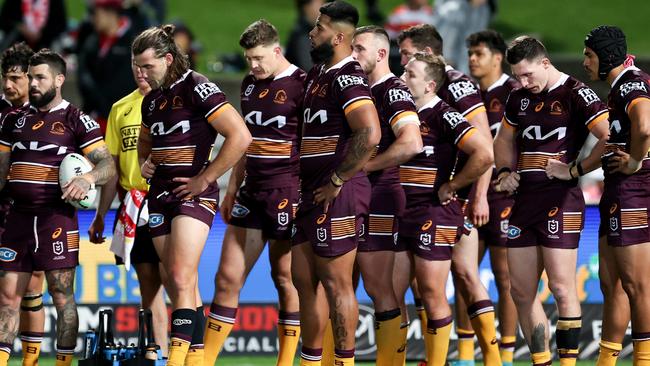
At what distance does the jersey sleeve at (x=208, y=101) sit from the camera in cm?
912

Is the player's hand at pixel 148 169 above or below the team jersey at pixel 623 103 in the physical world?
below

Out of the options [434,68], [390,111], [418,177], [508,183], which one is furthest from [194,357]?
[434,68]

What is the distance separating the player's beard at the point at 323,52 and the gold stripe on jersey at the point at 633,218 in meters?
2.40

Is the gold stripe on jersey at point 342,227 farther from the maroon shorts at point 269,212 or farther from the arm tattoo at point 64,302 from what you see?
the arm tattoo at point 64,302

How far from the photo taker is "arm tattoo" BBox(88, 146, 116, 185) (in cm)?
972

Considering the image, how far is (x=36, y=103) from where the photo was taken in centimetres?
988

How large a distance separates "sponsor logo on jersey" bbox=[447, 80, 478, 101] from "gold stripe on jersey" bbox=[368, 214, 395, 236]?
1.40 meters

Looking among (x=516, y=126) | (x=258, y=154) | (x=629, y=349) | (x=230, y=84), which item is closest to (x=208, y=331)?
(x=258, y=154)

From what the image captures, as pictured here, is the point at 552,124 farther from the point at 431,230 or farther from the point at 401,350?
the point at 401,350

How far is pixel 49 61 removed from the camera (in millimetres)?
9914

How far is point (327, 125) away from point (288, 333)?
1.91 m

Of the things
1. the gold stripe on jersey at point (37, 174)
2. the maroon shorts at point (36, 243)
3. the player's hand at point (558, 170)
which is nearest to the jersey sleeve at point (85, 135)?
the gold stripe on jersey at point (37, 174)

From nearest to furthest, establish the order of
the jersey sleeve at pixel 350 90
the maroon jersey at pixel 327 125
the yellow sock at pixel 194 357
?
the jersey sleeve at pixel 350 90 < the maroon jersey at pixel 327 125 < the yellow sock at pixel 194 357

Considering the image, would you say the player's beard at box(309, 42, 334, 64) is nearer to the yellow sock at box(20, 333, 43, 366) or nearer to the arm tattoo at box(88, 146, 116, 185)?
the arm tattoo at box(88, 146, 116, 185)
